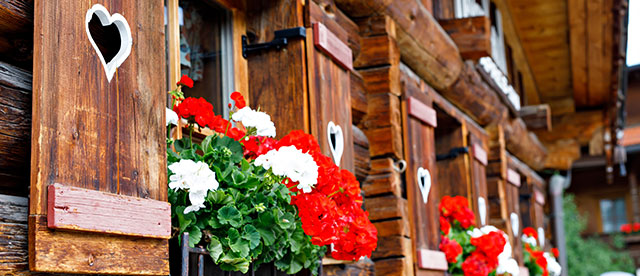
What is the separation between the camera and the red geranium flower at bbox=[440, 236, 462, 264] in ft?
15.7

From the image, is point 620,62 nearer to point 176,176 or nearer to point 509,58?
point 509,58

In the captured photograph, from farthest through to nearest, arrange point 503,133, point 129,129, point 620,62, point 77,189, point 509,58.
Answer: point 509,58
point 620,62
point 503,133
point 129,129
point 77,189

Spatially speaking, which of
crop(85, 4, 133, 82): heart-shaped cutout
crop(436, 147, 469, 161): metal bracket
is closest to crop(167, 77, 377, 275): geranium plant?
crop(85, 4, 133, 82): heart-shaped cutout

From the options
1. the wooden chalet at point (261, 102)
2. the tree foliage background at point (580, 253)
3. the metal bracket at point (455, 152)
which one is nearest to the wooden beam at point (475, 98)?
the wooden chalet at point (261, 102)

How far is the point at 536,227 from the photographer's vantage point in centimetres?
890

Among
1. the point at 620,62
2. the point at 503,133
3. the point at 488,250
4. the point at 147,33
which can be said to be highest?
the point at 620,62

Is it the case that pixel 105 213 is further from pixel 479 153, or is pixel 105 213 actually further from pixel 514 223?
pixel 514 223

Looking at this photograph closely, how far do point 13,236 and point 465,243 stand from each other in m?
3.62

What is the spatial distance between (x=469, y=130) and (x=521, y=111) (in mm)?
2581

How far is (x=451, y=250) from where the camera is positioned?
479 centimetres

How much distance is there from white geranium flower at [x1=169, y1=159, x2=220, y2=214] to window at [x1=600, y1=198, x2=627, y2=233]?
16.3 meters

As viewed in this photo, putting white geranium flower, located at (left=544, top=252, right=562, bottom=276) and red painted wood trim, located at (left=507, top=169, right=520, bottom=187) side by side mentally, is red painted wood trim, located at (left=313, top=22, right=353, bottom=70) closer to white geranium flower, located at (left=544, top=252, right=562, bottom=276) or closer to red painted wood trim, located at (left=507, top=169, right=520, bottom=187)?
white geranium flower, located at (left=544, top=252, right=562, bottom=276)

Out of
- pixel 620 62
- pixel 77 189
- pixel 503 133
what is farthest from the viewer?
pixel 620 62

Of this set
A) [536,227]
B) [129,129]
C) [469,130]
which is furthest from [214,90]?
[536,227]
